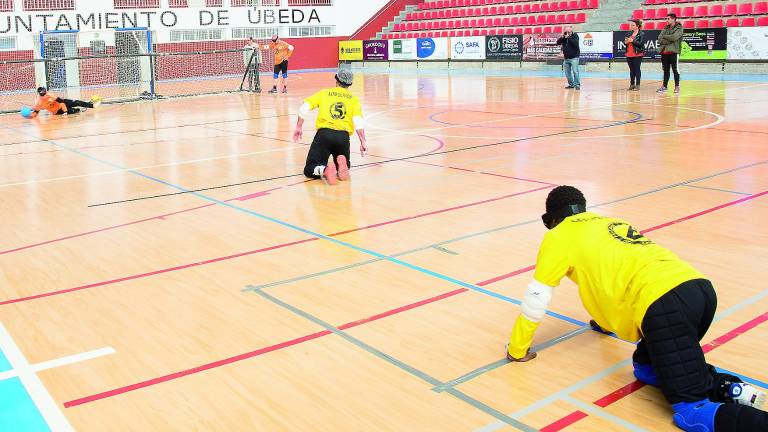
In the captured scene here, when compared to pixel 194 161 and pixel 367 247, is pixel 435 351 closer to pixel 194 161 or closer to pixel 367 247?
pixel 367 247

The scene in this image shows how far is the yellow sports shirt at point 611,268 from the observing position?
3.83 metres

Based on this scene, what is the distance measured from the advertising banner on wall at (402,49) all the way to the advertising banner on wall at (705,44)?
41.9 feet

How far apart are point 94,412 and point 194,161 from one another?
798 cm

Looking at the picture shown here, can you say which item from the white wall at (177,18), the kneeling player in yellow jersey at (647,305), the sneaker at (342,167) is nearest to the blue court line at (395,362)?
the kneeling player in yellow jersey at (647,305)

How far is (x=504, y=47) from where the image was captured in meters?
31.8

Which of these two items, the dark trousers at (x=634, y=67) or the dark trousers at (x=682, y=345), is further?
the dark trousers at (x=634, y=67)

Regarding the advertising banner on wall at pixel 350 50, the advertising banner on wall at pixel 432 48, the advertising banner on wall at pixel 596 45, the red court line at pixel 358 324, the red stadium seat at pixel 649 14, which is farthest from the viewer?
the advertising banner on wall at pixel 350 50

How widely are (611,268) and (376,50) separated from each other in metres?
34.3

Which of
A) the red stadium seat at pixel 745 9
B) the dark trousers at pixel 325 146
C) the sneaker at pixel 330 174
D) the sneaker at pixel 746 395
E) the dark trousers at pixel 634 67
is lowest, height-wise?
the sneaker at pixel 746 395

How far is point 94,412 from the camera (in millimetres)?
3930

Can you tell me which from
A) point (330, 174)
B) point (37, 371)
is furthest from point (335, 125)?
point (37, 371)

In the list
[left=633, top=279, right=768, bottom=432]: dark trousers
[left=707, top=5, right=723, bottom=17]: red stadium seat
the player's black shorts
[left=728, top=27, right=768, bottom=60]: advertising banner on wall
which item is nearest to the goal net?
the player's black shorts

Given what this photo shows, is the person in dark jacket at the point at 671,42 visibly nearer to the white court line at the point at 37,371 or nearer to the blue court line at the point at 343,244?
the blue court line at the point at 343,244

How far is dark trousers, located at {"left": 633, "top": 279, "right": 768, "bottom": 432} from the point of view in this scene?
12.0 feet
